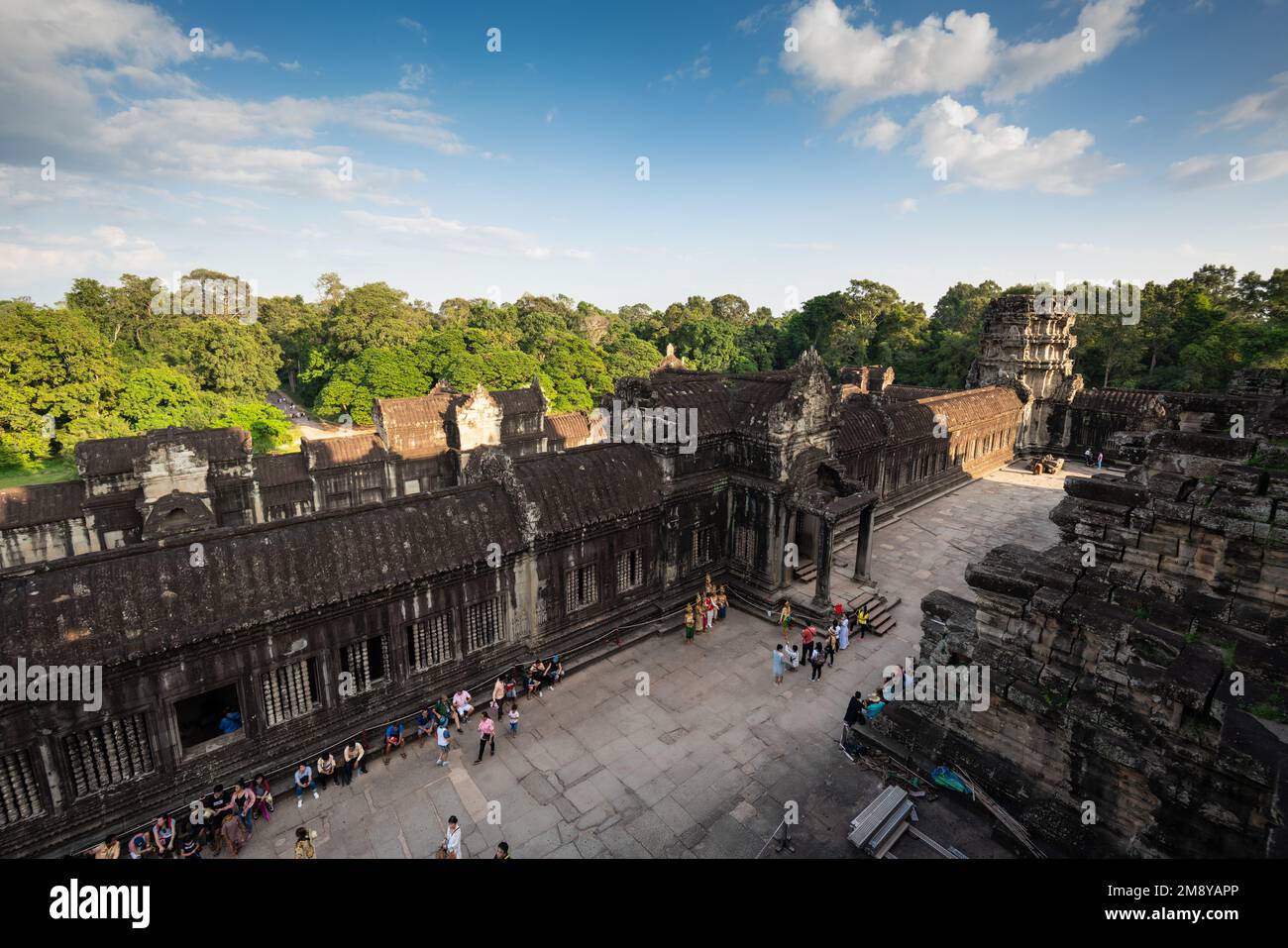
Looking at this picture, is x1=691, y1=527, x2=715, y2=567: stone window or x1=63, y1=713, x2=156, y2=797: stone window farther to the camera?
x1=691, y1=527, x2=715, y2=567: stone window

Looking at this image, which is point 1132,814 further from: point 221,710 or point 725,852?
point 221,710

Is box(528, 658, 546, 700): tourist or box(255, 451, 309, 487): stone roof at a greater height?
box(255, 451, 309, 487): stone roof

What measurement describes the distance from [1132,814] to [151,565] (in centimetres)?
1888

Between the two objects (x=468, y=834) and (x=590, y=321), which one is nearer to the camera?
(x=468, y=834)

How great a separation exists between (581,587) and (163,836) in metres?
11.0

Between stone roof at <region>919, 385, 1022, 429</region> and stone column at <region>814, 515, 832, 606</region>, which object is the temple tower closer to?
stone roof at <region>919, 385, 1022, 429</region>

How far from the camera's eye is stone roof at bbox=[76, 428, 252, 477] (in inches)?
1017

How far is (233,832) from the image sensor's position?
11.8 m

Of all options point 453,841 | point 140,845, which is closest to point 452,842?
point 453,841

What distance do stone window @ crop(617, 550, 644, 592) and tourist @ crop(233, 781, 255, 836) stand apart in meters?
11.0

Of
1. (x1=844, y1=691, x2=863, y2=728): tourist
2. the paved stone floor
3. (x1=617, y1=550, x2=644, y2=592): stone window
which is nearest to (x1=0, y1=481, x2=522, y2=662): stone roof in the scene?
(x1=617, y1=550, x2=644, y2=592): stone window

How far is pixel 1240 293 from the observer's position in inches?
2087

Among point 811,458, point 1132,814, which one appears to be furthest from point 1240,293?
point 1132,814

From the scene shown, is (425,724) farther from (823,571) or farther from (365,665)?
(823,571)
